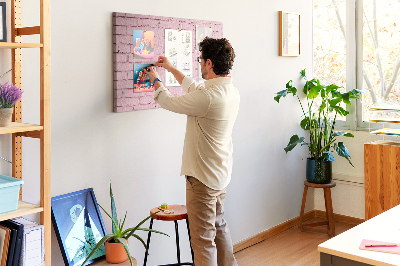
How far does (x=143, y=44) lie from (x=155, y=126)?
61 cm

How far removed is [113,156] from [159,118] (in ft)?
1.66

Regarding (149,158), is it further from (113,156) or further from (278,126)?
(278,126)

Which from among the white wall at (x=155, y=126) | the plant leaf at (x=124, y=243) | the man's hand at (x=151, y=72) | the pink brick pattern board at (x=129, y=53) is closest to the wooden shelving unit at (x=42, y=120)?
the white wall at (x=155, y=126)

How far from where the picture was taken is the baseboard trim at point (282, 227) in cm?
463

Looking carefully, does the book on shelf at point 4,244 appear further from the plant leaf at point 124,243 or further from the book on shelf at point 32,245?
the plant leaf at point 124,243

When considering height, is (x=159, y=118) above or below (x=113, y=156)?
above

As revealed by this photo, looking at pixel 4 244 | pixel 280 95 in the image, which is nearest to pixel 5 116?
pixel 4 244

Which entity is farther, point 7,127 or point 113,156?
point 113,156

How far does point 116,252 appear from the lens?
3.10 metres

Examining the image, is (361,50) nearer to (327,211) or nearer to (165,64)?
(327,211)

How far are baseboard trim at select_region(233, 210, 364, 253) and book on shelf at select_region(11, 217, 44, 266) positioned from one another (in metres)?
2.24

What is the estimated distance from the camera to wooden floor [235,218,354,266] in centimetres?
435

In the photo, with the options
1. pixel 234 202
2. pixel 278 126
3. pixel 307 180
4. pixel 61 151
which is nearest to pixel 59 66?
pixel 61 151

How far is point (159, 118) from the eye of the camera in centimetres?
377
